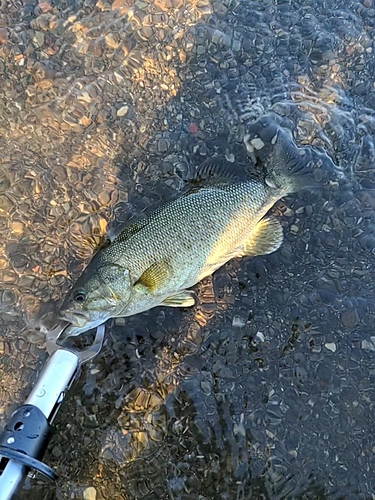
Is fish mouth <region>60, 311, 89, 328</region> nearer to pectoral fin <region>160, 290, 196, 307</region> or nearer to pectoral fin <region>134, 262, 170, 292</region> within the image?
pectoral fin <region>134, 262, 170, 292</region>

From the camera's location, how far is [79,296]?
11.5 feet

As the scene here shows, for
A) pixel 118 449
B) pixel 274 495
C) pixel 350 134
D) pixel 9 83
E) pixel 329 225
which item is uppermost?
pixel 9 83

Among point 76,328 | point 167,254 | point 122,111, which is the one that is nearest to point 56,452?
point 76,328

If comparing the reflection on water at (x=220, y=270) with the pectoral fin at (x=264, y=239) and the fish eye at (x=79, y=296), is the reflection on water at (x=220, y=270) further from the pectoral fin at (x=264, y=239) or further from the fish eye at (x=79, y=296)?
the fish eye at (x=79, y=296)

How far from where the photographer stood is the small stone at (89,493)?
3.38 meters

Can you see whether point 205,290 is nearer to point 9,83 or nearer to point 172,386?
point 172,386

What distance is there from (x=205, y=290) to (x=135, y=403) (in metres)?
0.93

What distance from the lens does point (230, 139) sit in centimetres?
448

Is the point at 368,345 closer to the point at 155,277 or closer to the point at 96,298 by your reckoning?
the point at 155,277

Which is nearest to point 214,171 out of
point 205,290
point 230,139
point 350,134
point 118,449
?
point 230,139

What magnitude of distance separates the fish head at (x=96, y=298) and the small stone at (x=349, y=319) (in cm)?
156

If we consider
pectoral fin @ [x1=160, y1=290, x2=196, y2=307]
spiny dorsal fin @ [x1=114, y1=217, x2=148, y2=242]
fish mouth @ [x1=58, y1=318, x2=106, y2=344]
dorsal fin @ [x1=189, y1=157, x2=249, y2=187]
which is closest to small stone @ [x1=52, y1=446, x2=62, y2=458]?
fish mouth @ [x1=58, y1=318, x2=106, y2=344]

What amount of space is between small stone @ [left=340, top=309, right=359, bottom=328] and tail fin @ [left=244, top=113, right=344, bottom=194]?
101cm

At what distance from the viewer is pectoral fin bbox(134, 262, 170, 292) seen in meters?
3.62
